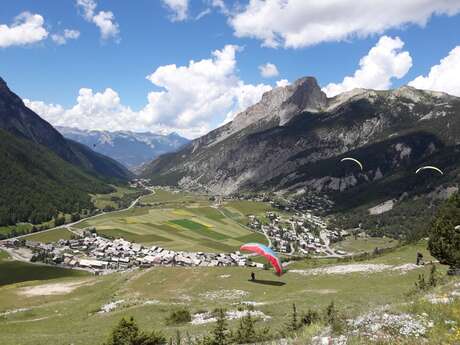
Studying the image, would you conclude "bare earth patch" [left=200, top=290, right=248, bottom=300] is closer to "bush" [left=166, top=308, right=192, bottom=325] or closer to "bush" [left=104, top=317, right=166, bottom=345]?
"bush" [left=166, top=308, right=192, bottom=325]

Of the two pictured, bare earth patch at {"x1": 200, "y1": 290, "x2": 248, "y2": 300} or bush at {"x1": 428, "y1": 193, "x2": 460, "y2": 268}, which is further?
bare earth patch at {"x1": 200, "y1": 290, "x2": 248, "y2": 300}

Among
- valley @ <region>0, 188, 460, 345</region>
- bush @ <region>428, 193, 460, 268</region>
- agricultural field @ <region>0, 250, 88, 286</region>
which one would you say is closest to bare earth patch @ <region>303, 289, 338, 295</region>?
valley @ <region>0, 188, 460, 345</region>

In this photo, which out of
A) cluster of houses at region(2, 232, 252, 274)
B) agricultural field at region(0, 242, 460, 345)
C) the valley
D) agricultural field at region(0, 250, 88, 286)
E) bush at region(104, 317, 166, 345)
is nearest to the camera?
bush at region(104, 317, 166, 345)

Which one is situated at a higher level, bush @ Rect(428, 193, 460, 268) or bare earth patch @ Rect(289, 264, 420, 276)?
bush @ Rect(428, 193, 460, 268)

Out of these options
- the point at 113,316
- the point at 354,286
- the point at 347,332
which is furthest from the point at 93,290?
the point at 347,332

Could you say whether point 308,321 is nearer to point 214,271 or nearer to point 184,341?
point 184,341

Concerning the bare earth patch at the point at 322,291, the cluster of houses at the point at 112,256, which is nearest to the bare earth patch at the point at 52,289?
the bare earth patch at the point at 322,291

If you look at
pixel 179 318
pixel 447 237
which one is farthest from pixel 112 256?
pixel 447 237

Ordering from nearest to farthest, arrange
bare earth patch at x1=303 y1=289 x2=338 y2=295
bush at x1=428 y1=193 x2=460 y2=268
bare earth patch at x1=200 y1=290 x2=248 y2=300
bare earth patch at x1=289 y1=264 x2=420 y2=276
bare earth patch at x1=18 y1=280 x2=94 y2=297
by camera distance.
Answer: bare earth patch at x1=303 y1=289 x2=338 y2=295
bush at x1=428 y1=193 x2=460 y2=268
bare earth patch at x1=200 y1=290 x2=248 y2=300
bare earth patch at x1=289 y1=264 x2=420 y2=276
bare earth patch at x1=18 y1=280 x2=94 y2=297
